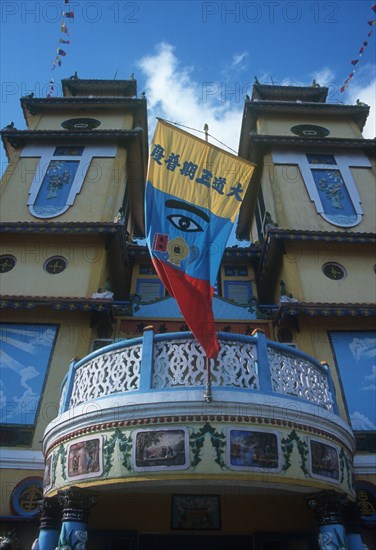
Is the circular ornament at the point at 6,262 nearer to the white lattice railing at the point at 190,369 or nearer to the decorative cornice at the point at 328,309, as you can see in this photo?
the white lattice railing at the point at 190,369

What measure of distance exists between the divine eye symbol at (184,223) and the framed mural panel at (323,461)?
4514mm

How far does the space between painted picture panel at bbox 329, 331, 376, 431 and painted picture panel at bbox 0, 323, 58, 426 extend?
28.4 ft

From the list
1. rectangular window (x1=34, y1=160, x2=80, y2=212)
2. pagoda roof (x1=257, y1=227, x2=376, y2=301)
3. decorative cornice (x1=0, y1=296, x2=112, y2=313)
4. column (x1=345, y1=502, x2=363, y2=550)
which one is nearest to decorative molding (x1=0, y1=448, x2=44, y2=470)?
decorative cornice (x1=0, y1=296, x2=112, y2=313)

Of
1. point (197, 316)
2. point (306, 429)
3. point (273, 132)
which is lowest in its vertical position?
point (306, 429)

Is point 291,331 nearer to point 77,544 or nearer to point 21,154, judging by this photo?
point 77,544

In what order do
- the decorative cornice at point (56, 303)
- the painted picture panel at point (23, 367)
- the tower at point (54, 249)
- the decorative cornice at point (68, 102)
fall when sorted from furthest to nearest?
the decorative cornice at point (68, 102), the decorative cornice at point (56, 303), the painted picture panel at point (23, 367), the tower at point (54, 249)

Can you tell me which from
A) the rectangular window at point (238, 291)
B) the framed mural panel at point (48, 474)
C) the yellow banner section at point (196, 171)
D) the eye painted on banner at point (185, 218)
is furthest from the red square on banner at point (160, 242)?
the rectangular window at point (238, 291)

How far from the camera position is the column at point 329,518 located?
7312 millimetres

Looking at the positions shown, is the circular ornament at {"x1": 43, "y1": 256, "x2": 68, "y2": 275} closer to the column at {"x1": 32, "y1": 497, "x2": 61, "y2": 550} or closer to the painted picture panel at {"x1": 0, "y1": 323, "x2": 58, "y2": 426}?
the painted picture panel at {"x1": 0, "y1": 323, "x2": 58, "y2": 426}

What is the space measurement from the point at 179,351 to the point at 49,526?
4.23 m

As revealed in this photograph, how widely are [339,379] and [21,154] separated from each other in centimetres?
1621

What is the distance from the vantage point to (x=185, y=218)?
9.07m

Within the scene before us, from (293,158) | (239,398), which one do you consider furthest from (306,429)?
(293,158)

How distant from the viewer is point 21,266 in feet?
50.5
